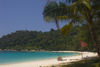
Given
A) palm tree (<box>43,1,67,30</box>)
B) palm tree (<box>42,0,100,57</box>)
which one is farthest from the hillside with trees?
palm tree (<box>43,1,67,30</box>)

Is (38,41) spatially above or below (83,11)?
above

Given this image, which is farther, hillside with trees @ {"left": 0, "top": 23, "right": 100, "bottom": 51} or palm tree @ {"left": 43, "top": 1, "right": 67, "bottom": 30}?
hillside with trees @ {"left": 0, "top": 23, "right": 100, "bottom": 51}

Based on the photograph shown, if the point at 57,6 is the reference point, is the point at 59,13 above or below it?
below

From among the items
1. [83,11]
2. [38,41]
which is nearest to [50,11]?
[83,11]

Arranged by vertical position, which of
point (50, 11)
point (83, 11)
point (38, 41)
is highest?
point (38, 41)

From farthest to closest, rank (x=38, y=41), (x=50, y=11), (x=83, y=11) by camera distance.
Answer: (x=38, y=41) → (x=83, y=11) → (x=50, y=11)

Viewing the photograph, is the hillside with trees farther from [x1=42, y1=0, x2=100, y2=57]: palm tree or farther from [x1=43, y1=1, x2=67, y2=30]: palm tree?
[x1=43, y1=1, x2=67, y2=30]: palm tree

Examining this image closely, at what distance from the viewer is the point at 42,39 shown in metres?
99.8

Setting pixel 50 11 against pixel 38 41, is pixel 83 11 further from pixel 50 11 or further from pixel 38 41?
pixel 38 41

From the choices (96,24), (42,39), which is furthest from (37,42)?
(96,24)

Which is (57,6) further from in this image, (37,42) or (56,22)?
(37,42)

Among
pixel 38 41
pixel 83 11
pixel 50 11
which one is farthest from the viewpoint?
pixel 38 41

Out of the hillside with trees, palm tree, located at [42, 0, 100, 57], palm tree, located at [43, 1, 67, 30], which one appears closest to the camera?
palm tree, located at [42, 0, 100, 57]

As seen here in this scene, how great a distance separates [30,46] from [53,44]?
80.7 feet
